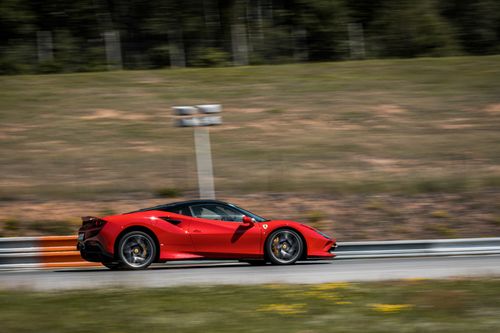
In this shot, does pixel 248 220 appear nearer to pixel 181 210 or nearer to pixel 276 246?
pixel 276 246

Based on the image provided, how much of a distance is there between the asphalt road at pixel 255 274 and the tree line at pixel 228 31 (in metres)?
23.1

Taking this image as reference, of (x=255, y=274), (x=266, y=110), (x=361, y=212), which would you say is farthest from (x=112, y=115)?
(x=255, y=274)

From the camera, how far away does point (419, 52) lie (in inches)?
1431

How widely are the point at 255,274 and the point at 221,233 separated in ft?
4.83

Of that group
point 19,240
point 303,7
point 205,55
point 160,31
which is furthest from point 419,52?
point 19,240

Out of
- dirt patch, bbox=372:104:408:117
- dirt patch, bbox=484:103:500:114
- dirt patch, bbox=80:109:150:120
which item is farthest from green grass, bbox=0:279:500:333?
dirt patch, bbox=484:103:500:114

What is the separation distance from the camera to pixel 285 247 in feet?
40.0

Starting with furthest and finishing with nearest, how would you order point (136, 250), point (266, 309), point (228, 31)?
point (228, 31), point (136, 250), point (266, 309)

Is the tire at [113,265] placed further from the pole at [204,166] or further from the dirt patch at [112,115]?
the dirt patch at [112,115]

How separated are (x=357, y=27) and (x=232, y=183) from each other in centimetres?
1987

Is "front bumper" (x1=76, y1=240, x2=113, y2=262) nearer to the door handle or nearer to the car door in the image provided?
the door handle

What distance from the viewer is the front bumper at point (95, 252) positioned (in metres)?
11.6

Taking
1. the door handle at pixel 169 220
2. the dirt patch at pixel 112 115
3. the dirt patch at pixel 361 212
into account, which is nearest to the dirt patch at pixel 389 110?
the dirt patch at pixel 361 212

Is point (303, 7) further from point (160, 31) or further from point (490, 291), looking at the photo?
point (490, 291)
